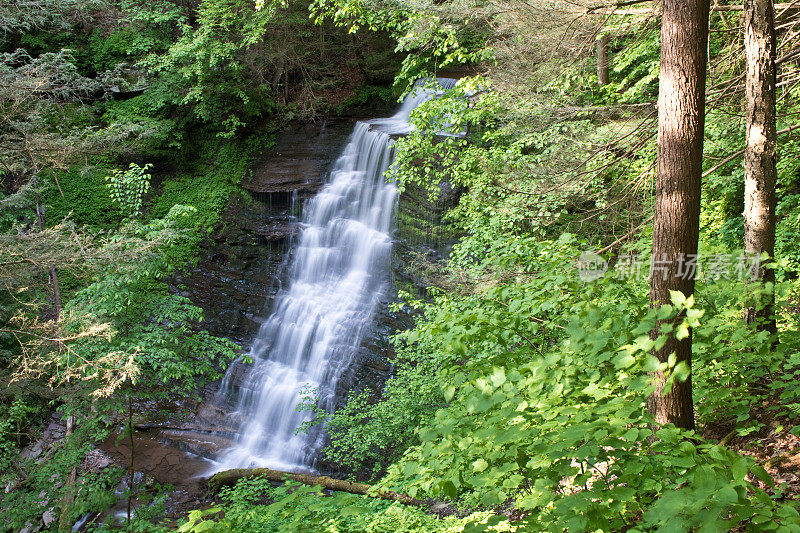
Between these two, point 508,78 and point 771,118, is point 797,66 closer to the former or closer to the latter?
point 771,118

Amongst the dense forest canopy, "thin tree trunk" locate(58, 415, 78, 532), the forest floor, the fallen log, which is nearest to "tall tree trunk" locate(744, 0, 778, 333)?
the dense forest canopy

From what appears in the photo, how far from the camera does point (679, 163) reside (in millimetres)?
3109

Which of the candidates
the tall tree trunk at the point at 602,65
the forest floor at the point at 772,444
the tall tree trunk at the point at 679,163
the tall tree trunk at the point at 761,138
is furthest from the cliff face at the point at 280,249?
the tall tree trunk at the point at 679,163

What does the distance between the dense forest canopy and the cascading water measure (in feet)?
3.93

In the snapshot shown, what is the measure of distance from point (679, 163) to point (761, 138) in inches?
61.6

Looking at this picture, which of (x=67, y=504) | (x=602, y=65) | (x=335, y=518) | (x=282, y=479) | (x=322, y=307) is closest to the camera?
(x=335, y=518)

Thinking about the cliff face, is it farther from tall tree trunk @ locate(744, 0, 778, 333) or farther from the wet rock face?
tall tree trunk @ locate(744, 0, 778, 333)

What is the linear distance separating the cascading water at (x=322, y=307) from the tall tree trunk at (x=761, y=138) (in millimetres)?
7712

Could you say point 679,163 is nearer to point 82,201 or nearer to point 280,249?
point 280,249

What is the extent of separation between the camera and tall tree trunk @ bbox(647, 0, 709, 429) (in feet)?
9.95

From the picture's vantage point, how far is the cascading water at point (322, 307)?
1032cm

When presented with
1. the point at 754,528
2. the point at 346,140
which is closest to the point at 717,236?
the point at 754,528

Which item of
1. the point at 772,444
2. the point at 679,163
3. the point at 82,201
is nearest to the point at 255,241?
the point at 82,201

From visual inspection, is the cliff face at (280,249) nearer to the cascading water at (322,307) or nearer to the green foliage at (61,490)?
the cascading water at (322,307)
